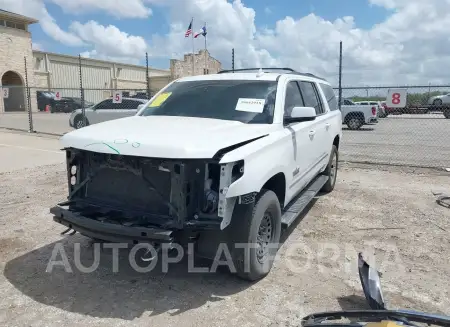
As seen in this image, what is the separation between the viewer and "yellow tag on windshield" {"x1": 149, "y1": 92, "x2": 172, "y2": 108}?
4914mm

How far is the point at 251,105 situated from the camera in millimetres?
4309

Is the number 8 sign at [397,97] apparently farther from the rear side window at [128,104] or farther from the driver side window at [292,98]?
the rear side window at [128,104]

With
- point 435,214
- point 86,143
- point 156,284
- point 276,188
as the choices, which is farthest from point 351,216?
point 86,143

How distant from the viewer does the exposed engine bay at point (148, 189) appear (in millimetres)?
3135

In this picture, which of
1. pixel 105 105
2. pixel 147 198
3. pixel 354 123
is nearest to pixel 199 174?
pixel 147 198

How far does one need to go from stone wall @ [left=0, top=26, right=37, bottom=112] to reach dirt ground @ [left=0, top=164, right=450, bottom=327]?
38268 millimetres

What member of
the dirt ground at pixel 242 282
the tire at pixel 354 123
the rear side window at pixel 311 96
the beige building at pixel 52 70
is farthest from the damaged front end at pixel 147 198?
the beige building at pixel 52 70

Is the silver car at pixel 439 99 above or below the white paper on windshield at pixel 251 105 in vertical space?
above

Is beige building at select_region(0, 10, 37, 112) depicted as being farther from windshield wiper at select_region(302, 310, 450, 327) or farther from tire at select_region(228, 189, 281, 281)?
windshield wiper at select_region(302, 310, 450, 327)

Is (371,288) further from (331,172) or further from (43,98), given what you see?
(43,98)

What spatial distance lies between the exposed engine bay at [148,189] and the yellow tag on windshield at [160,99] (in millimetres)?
1455

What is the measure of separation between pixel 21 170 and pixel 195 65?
43.7m

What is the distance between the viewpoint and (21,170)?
28.9ft

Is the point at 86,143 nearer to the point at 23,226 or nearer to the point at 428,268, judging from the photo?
the point at 23,226
